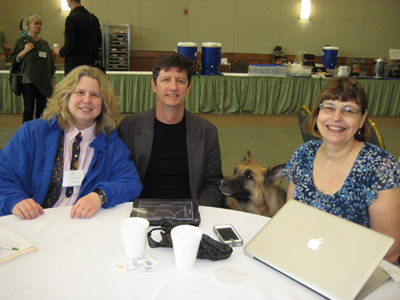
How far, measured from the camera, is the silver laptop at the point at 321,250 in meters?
0.82

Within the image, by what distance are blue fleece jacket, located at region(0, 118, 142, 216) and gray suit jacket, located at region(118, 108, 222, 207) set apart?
243 mm

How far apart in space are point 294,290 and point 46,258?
71cm

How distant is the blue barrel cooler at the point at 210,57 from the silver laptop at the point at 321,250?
393 cm

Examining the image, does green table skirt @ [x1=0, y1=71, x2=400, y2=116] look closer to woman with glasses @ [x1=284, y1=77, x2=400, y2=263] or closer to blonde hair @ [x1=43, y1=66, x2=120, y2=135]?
blonde hair @ [x1=43, y1=66, x2=120, y2=135]

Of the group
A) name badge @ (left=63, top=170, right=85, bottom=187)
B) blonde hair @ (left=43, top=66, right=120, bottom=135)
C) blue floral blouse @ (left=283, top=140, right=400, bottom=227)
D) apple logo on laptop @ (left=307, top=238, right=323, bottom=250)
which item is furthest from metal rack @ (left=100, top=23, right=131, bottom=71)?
apple logo on laptop @ (left=307, top=238, right=323, bottom=250)

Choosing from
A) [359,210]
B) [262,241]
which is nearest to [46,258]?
[262,241]

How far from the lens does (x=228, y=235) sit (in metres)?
1.12

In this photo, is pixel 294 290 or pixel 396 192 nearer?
pixel 294 290

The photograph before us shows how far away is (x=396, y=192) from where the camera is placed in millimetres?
1269

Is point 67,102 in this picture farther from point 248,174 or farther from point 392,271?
point 392,271

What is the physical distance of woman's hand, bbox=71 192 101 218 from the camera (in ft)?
4.05

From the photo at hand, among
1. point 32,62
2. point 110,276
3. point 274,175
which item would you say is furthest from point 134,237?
point 32,62

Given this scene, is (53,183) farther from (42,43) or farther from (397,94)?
(397,94)

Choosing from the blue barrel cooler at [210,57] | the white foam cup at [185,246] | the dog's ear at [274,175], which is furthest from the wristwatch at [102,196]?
the blue barrel cooler at [210,57]
